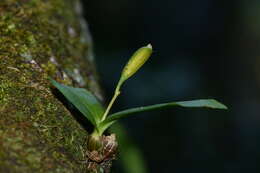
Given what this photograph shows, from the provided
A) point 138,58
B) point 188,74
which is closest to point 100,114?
point 138,58

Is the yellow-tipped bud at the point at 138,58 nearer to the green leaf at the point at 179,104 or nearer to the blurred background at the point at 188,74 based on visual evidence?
the green leaf at the point at 179,104

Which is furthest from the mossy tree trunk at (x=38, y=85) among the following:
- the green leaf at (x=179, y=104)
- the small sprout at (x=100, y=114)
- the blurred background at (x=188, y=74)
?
the blurred background at (x=188, y=74)

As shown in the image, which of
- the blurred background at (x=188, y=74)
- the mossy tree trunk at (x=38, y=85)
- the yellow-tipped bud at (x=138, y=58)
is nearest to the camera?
the mossy tree trunk at (x=38, y=85)

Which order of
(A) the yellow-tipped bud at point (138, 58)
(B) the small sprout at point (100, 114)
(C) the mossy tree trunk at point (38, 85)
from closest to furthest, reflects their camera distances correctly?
(C) the mossy tree trunk at point (38, 85)
(B) the small sprout at point (100, 114)
(A) the yellow-tipped bud at point (138, 58)

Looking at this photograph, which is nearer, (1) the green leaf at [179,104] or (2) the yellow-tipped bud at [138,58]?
(1) the green leaf at [179,104]

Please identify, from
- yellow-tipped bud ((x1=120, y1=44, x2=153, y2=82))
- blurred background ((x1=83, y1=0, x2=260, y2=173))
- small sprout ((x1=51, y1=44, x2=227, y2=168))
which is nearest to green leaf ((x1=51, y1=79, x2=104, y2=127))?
small sprout ((x1=51, y1=44, x2=227, y2=168))

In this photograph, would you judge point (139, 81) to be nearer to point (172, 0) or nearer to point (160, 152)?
point (160, 152)
